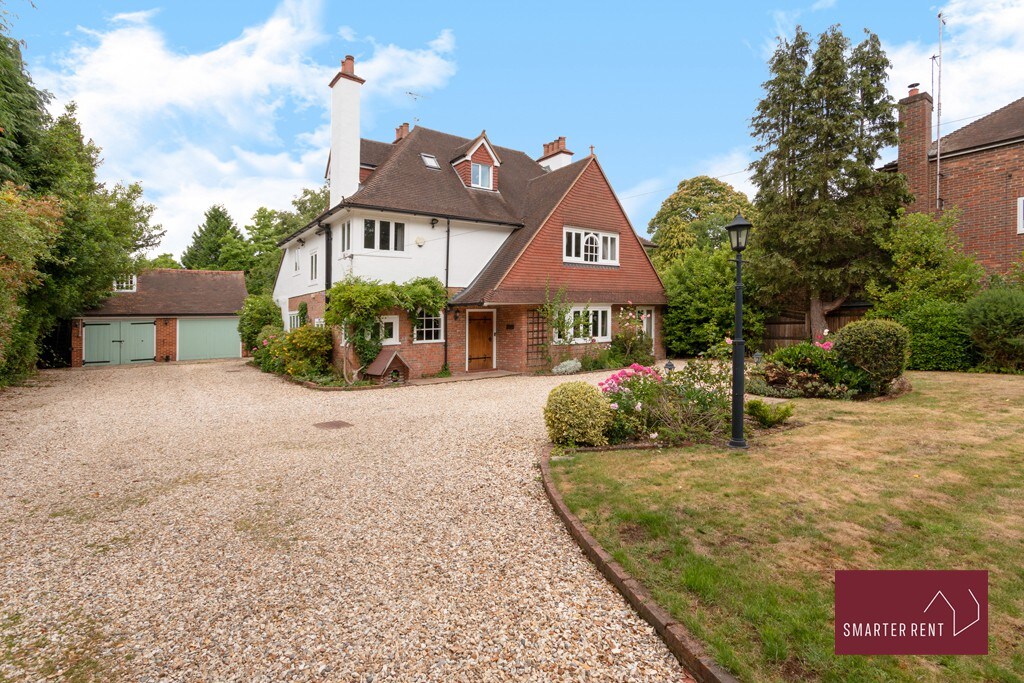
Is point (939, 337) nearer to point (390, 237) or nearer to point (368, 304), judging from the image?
point (368, 304)

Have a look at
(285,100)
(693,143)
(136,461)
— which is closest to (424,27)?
(285,100)

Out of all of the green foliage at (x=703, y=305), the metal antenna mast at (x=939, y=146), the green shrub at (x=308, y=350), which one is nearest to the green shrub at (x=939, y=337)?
the green foliage at (x=703, y=305)

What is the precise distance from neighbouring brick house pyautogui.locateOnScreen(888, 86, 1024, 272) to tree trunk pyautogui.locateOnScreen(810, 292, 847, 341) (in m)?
5.04

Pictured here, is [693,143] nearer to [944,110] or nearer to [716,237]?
[944,110]

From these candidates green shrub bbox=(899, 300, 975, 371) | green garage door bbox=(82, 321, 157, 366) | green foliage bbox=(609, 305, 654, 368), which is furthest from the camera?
green garage door bbox=(82, 321, 157, 366)

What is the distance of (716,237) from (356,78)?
29.3m

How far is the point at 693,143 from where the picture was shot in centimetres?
1315

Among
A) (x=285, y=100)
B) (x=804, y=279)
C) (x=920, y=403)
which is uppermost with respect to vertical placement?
(x=285, y=100)

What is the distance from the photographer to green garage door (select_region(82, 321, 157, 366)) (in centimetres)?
2388

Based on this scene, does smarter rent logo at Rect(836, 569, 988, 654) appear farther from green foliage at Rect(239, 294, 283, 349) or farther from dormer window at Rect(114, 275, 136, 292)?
dormer window at Rect(114, 275, 136, 292)

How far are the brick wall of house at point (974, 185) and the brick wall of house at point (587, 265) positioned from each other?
10.6 meters

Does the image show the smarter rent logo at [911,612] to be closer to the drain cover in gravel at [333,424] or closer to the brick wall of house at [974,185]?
the drain cover in gravel at [333,424]

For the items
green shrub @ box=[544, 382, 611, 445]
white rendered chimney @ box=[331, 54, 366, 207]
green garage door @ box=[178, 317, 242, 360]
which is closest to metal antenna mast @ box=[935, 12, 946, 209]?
green shrub @ box=[544, 382, 611, 445]

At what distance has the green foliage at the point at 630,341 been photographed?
1947 cm
